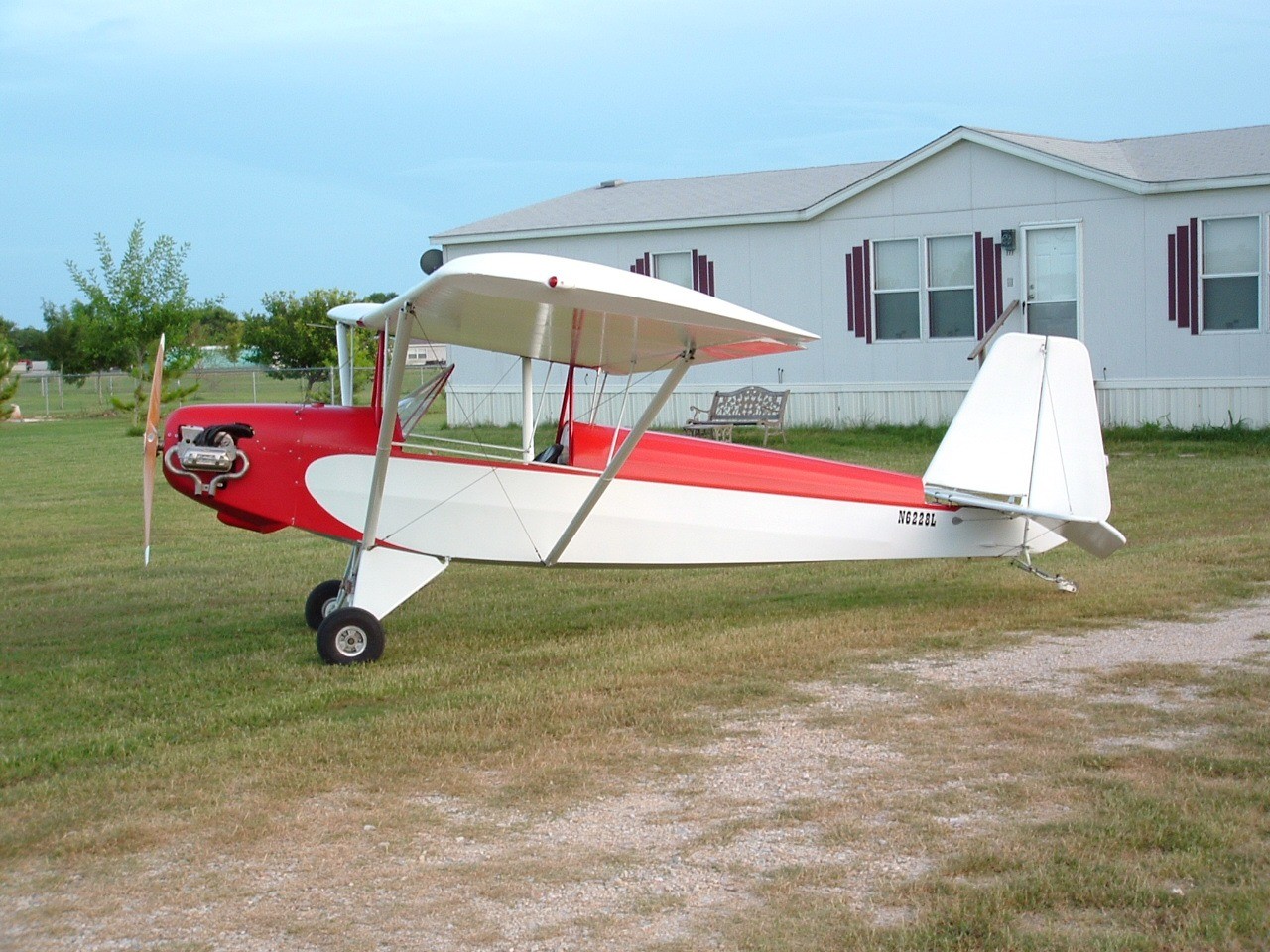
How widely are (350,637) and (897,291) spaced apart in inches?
605

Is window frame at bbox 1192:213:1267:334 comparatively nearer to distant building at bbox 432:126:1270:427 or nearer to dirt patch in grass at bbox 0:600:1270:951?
distant building at bbox 432:126:1270:427

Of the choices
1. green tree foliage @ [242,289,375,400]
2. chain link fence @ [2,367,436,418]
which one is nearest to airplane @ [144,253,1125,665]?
chain link fence @ [2,367,436,418]

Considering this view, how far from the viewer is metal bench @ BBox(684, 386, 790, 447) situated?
826 inches

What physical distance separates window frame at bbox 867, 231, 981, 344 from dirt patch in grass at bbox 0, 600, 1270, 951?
591 inches

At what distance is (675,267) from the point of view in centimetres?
2342

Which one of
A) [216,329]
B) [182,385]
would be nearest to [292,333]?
[182,385]

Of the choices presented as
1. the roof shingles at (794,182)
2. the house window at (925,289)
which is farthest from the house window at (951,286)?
the roof shingles at (794,182)

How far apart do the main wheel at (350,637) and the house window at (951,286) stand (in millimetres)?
14901

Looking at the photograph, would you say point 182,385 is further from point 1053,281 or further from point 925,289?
point 1053,281

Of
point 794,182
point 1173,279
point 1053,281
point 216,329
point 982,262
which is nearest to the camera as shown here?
point 1173,279

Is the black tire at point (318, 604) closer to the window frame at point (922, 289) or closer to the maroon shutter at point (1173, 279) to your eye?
the window frame at point (922, 289)

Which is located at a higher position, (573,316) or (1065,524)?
(573,316)

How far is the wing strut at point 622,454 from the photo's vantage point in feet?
23.3

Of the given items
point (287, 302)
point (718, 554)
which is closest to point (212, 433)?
point (718, 554)
